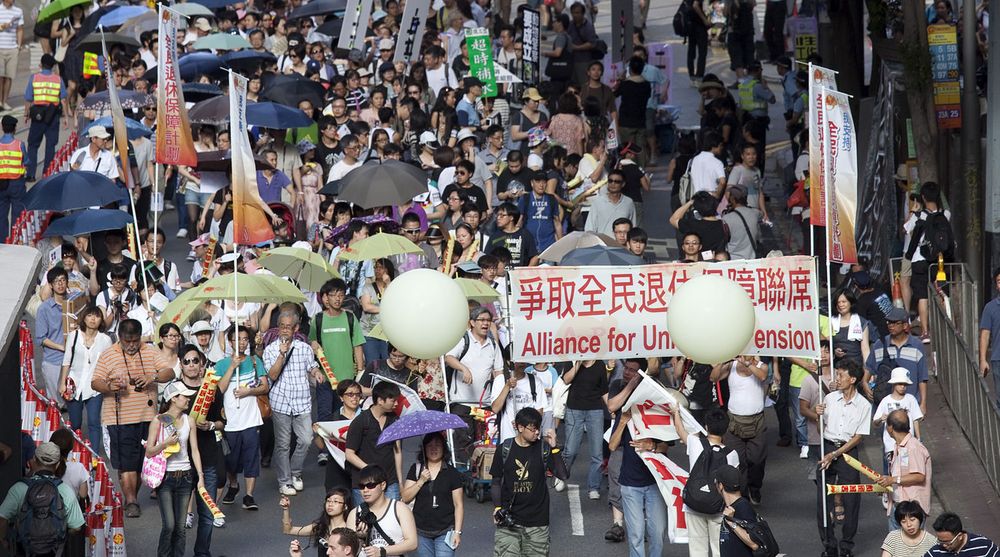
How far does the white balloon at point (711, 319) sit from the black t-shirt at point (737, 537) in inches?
40.7

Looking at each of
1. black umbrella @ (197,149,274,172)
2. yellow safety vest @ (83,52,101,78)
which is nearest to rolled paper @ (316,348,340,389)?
black umbrella @ (197,149,274,172)

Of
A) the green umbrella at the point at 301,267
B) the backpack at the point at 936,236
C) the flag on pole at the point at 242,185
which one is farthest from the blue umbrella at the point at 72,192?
the backpack at the point at 936,236

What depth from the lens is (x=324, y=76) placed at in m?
27.1

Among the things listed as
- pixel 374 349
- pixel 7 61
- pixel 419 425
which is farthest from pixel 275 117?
pixel 419 425

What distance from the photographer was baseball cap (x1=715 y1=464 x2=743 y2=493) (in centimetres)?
1200

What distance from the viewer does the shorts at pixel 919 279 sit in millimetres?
18391

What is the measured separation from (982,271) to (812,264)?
5977 mm

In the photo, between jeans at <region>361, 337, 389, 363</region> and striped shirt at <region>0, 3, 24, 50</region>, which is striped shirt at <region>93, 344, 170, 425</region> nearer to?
jeans at <region>361, 337, 389, 363</region>

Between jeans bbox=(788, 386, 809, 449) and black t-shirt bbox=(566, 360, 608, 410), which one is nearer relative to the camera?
black t-shirt bbox=(566, 360, 608, 410)

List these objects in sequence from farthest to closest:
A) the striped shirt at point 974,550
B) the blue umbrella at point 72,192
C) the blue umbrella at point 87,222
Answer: the blue umbrella at point 72,192 < the blue umbrella at point 87,222 < the striped shirt at point 974,550

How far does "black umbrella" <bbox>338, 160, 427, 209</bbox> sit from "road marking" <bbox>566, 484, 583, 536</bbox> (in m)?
4.44

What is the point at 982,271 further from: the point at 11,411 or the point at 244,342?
the point at 11,411

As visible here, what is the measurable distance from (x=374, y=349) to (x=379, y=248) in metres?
1.07

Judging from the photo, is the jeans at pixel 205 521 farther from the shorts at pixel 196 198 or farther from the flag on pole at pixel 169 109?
the shorts at pixel 196 198
